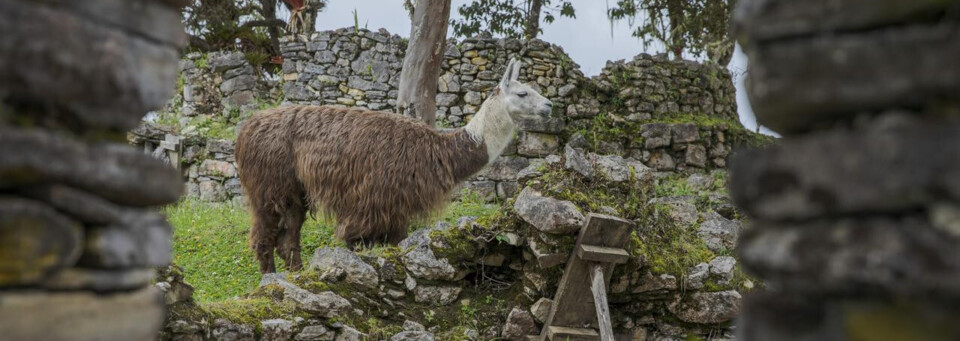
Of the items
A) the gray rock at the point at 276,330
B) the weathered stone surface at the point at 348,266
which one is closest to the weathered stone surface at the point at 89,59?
the gray rock at the point at 276,330

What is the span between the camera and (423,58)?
963cm

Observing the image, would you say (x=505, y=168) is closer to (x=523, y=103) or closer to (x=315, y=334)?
(x=523, y=103)

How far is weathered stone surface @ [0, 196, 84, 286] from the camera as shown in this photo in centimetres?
133

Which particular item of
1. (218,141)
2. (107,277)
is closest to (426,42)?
(218,141)

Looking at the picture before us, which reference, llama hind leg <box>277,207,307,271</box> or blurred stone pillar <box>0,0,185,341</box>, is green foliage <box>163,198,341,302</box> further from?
blurred stone pillar <box>0,0,185,341</box>

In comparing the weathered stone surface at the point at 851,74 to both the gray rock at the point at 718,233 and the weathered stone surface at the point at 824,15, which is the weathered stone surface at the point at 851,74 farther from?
the gray rock at the point at 718,233

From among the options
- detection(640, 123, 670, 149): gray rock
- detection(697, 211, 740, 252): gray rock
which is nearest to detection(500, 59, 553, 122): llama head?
detection(697, 211, 740, 252): gray rock

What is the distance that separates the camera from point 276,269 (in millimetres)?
7230

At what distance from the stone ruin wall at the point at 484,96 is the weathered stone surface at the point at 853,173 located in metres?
8.66

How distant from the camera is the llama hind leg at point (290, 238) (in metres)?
6.88

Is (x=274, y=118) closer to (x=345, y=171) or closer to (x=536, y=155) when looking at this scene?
(x=345, y=171)

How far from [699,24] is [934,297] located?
13808 mm

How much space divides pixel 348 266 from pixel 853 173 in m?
4.18

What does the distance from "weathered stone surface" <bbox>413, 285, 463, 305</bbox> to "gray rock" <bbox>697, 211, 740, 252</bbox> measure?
6.64ft
